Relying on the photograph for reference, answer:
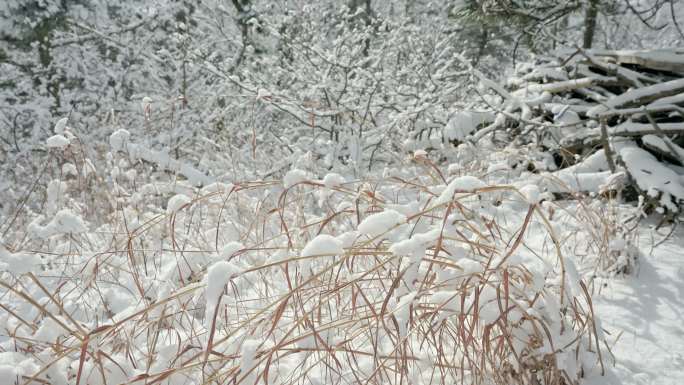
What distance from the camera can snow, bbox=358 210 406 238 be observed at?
1061 mm

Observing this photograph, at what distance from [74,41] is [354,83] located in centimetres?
649

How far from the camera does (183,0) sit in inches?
328

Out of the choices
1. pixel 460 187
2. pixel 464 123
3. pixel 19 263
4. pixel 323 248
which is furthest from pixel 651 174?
pixel 19 263

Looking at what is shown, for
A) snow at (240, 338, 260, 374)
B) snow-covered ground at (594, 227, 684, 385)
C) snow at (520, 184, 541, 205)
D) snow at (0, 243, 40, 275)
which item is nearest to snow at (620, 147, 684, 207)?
snow-covered ground at (594, 227, 684, 385)

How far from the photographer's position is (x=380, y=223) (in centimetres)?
108

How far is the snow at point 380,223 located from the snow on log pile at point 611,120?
45.7 inches

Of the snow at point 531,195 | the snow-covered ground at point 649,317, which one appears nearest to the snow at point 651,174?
the snow-covered ground at point 649,317

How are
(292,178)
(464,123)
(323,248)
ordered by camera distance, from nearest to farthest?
(323,248), (292,178), (464,123)

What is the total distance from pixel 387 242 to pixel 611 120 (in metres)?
2.55

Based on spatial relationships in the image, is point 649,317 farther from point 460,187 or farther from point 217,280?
point 217,280

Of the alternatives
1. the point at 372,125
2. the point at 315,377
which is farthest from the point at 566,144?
the point at 315,377

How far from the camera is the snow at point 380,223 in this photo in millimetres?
1061

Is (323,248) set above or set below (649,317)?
above

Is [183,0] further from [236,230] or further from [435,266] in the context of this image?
[435,266]
